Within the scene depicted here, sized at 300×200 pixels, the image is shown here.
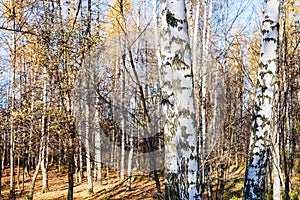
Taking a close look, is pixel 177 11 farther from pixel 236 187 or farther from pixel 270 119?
pixel 236 187

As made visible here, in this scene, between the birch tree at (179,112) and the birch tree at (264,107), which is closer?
the birch tree at (179,112)

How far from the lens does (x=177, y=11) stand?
92.8 inches

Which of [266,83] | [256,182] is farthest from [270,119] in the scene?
[256,182]

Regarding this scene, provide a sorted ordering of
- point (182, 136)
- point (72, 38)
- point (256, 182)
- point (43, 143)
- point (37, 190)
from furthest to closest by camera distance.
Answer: point (37, 190) → point (43, 143) → point (72, 38) → point (256, 182) → point (182, 136)

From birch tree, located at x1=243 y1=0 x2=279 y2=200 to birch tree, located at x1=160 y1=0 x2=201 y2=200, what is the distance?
1104mm

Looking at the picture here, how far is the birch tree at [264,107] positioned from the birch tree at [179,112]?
110 cm

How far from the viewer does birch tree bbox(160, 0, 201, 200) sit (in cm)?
228

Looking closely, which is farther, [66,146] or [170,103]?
[66,146]

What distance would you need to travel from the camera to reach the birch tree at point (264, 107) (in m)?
3.10

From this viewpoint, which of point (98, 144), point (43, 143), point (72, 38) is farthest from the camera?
point (98, 144)

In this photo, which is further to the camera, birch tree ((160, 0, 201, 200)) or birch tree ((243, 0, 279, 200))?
birch tree ((243, 0, 279, 200))

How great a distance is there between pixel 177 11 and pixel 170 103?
0.72 meters

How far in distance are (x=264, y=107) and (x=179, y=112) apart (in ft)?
4.42

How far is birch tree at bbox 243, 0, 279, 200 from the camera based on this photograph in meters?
3.10
